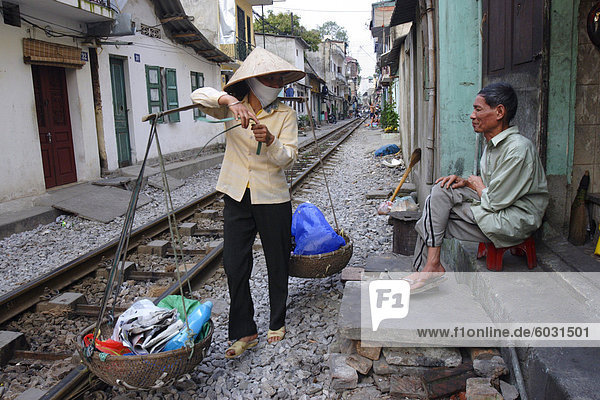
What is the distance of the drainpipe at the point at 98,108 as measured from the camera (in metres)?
10.9

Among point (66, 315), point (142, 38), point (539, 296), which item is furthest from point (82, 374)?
point (142, 38)

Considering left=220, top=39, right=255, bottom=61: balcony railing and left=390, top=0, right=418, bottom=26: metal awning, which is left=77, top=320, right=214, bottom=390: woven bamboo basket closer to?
left=390, top=0, right=418, bottom=26: metal awning

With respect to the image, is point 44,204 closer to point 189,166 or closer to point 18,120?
point 18,120

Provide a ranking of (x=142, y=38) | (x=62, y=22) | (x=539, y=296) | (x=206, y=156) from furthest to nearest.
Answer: (x=206, y=156), (x=142, y=38), (x=62, y=22), (x=539, y=296)

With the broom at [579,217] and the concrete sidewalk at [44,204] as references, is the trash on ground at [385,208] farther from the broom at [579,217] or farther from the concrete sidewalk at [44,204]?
the broom at [579,217]

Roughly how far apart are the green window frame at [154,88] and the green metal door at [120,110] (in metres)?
1.01

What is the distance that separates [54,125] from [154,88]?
4088 mm

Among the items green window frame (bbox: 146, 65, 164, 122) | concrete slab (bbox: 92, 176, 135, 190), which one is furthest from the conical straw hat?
green window frame (bbox: 146, 65, 164, 122)

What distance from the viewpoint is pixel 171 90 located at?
14688 millimetres

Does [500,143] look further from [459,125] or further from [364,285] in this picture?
[459,125]

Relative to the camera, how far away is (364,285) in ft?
12.1

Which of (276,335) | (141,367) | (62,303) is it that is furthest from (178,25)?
(141,367)

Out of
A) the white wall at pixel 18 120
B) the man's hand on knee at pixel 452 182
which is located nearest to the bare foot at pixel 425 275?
the man's hand on knee at pixel 452 182

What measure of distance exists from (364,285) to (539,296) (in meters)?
1.24
